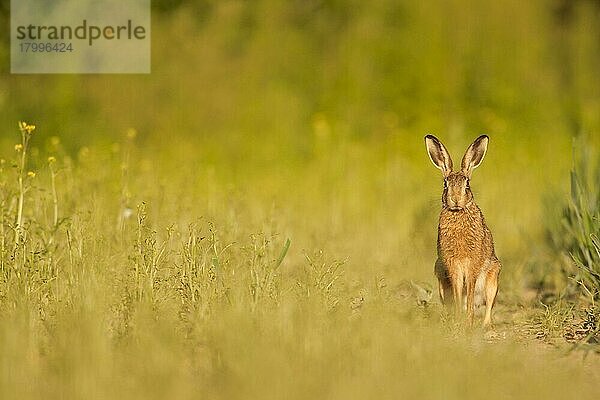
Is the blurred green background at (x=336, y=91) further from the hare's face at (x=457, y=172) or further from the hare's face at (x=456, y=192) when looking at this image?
the hare's face at (x=456, y=192)

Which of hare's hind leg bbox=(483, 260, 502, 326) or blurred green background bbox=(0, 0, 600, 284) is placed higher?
blurred green background bbox=(0, 0, 600, 284)

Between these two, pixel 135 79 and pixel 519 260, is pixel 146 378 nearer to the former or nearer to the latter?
pixel 519 260

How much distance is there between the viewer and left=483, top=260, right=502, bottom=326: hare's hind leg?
21.1 ft

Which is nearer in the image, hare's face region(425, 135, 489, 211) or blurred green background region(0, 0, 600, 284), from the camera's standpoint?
hare's face region(425, 135, 489, 211)

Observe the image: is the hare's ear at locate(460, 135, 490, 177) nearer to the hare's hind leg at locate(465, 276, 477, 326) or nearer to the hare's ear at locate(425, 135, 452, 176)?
the hare's ear at locate(425, 135, 452, 176)

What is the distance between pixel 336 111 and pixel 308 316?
806 cm

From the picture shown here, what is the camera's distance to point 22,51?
1132 centimetres

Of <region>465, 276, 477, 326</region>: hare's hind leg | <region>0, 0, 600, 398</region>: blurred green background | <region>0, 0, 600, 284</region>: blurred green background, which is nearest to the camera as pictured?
<region>0, 0, 600, 398</region>: blurred green background

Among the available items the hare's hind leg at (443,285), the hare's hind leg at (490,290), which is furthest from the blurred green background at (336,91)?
the hare's hind leg at (490,290)

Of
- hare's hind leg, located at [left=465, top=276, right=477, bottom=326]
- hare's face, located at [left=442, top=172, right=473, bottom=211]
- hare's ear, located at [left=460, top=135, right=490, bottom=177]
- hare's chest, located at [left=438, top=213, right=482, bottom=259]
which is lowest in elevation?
hare's hind leg, located at [left=465, top=276, right=477, bottom=326]

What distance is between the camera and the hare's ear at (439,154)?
21.1 ft

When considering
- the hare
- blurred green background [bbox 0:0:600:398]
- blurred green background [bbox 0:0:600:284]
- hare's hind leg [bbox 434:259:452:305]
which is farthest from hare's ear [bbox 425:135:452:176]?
blurred green background [bbox 0:0:600:284]

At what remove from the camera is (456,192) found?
633 cm

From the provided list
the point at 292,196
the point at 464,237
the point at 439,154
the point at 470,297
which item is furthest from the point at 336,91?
A: the point at 470,297
